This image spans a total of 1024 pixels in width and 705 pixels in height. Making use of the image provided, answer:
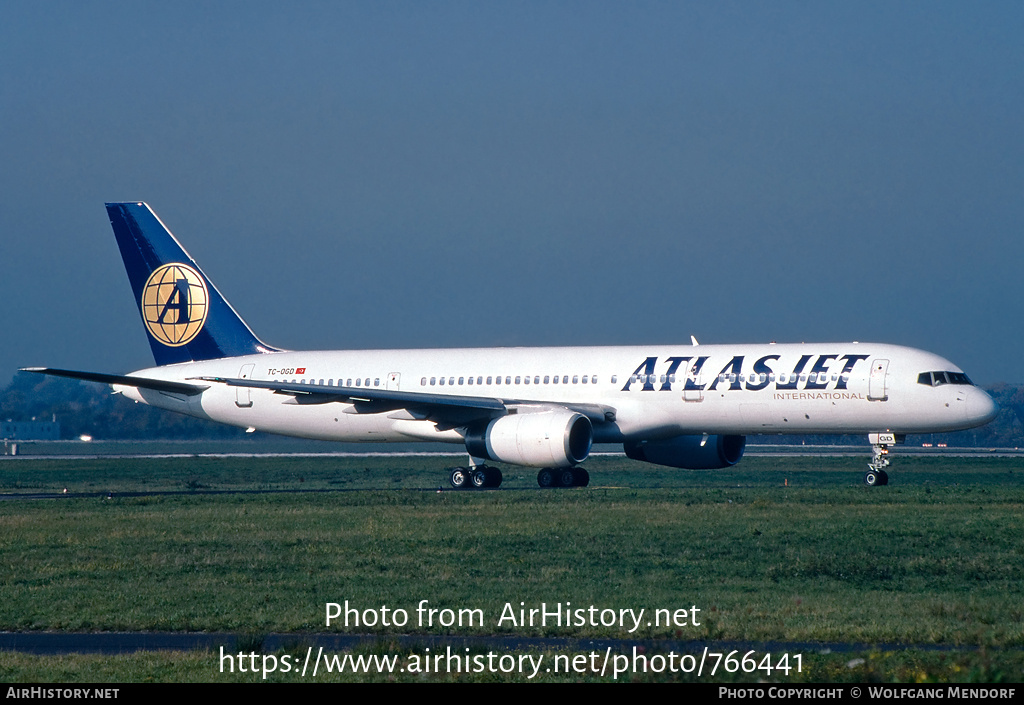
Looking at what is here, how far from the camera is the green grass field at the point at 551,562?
14180mm

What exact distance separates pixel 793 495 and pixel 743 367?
13.3ft

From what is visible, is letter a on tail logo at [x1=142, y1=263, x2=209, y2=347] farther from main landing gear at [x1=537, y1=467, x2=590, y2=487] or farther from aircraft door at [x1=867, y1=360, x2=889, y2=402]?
aircraft door at [x1=867, y1=360, x2=889, y2=402]

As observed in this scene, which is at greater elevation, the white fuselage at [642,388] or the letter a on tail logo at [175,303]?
the letter a on tail logo at [175,303]

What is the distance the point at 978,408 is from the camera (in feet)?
109

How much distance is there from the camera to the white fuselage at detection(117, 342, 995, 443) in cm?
3356

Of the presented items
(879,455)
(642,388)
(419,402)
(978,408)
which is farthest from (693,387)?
(419,402)

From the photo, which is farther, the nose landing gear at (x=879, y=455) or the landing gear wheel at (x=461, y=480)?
the landing gear wheel at (x=461, y=480)

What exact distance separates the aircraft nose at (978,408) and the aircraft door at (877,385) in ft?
6.92

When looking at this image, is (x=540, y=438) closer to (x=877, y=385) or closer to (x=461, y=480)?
(x=461, y=480)

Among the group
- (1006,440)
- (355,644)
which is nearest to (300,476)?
(355,644)

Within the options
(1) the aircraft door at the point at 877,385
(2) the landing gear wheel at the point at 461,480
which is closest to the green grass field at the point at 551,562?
(2) the landing gear wheel at the point at 461,480

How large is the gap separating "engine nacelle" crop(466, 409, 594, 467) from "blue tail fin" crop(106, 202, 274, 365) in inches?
520

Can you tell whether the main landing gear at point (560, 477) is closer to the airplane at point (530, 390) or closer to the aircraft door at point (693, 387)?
the airplane at point (530, 390)

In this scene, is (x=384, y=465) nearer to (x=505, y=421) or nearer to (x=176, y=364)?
(x=176, y=364)
